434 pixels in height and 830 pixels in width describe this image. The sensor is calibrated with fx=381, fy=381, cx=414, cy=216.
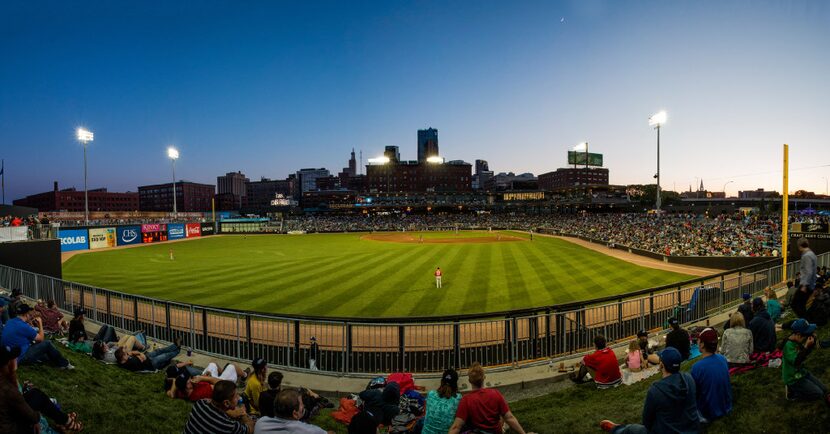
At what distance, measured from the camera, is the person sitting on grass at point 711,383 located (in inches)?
207

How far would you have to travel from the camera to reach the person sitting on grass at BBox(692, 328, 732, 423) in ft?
17.2

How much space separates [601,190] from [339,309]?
136 m

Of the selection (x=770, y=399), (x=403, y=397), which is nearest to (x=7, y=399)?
(x=403, y=397)

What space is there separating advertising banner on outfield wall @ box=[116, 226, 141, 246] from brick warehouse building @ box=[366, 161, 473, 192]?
127 m

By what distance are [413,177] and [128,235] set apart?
137 m

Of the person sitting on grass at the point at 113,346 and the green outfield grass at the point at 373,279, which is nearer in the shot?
the person sitting on grass at the point at 113,346

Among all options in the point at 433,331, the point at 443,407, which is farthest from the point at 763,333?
the point at 443,407

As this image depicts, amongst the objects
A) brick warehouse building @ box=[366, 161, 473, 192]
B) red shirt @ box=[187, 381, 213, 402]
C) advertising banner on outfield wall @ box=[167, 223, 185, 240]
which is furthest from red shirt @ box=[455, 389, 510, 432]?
brick warehouse building @ box=[366, 161, 473, 192]

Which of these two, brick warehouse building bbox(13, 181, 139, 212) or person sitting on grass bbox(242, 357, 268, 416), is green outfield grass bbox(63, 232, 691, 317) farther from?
brick warehouse building bbox(13, 181, 139, 212)

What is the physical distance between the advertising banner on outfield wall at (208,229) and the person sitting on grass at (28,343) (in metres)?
76.7

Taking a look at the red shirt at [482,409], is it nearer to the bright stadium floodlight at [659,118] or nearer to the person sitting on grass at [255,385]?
the person sitting on grass at [255,385]

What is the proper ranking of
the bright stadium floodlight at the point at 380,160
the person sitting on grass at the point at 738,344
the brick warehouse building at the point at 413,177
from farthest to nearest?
the brick warehouse building at the point at 413,177 < the bright stadium floodlight at the point at 380,160 < the person sitting on grass at the point at 738,344

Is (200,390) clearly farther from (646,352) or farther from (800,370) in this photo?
(800,370)

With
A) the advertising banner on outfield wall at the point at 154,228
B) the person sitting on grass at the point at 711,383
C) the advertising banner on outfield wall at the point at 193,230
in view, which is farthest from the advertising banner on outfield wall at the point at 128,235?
the person sitting on grass at the point at 711,383
